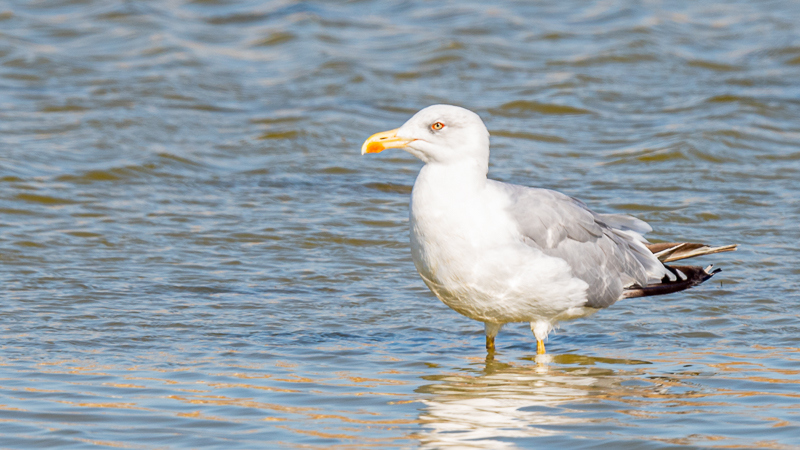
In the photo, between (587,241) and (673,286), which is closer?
(587,241)

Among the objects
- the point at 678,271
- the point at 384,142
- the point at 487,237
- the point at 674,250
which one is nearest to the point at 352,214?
the point at 674,250

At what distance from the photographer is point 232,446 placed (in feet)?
15.3

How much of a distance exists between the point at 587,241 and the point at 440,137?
116 centimetres

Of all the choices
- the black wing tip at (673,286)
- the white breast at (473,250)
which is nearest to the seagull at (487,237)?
the white breast at (473,250)

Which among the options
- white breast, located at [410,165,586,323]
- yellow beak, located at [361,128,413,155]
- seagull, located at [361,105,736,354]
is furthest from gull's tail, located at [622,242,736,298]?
yellow beak, located at [361,128,413,155]

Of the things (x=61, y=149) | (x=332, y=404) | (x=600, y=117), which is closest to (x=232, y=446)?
(x=332, y=404)

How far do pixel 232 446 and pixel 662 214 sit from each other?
18.0 ft

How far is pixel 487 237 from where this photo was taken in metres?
5.67

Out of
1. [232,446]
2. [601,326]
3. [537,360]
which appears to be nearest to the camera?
[232,446]

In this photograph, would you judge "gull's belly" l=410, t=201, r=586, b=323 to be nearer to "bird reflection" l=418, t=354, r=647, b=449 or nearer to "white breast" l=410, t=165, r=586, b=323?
"white breast" l=410, t=165, r=586, b=323

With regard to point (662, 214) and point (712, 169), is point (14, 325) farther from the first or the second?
point (712, 169)

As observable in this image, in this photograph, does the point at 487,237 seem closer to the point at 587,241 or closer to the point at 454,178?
the point at 454,178

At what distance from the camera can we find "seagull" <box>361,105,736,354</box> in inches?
223

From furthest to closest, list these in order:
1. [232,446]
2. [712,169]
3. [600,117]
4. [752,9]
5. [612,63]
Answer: [752,9]
[612,63]
[600,117]
[712,169]
[232,446]
